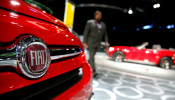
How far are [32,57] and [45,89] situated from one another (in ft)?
0.58

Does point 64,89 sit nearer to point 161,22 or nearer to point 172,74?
point 172,74

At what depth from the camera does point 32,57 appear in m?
0.36

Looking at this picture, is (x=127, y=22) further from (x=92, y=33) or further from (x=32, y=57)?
(x=32, y=57)

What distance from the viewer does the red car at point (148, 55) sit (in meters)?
3.42

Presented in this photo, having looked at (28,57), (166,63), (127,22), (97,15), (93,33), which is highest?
(127,22)

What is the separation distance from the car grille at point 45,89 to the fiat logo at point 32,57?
7cm

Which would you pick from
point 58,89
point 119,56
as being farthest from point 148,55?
point 58,89

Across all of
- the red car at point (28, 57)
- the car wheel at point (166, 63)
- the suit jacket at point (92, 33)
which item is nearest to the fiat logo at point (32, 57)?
the red car at point (28, 57)

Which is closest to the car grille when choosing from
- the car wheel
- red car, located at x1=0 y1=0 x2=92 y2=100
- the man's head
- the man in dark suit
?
red car, located at x1=0 y1=0 x2=92 y2=100

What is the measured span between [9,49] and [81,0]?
8.79 metres

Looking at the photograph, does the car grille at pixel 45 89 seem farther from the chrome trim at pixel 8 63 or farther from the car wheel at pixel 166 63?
the car wheel at pixel 166 63

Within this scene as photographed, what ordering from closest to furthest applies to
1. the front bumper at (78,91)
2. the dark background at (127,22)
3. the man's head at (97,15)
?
1. the front bumper at (78,91)
2. the man's head at (97,15)
3. the dark background at (127,22)

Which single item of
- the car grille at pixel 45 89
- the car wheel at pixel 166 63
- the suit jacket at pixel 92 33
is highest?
the suit jacket at pixel 92 33

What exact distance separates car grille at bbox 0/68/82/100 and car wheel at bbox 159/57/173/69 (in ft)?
13.1
